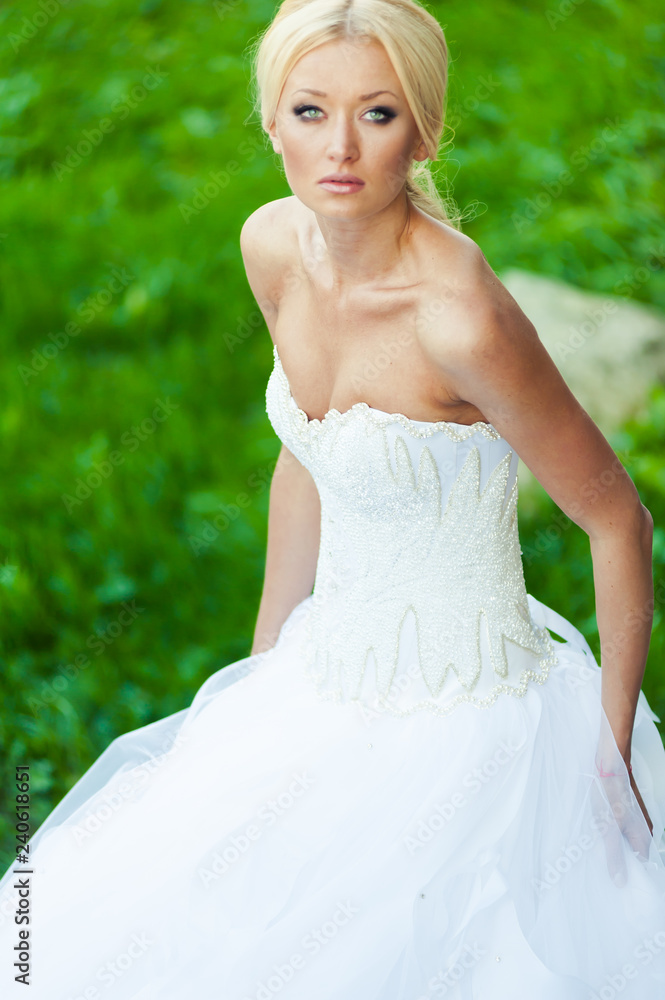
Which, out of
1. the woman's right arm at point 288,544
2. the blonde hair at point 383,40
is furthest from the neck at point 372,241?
the woman's right arm at point 288,544

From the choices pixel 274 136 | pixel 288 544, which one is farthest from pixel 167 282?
pixel 274 136

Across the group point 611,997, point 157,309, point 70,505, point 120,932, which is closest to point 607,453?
point 611,997

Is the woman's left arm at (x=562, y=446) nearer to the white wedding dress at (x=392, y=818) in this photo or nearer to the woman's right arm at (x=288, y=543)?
the white wedding dress at (x=392, y=818)

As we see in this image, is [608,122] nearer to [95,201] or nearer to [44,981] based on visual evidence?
[95,201]

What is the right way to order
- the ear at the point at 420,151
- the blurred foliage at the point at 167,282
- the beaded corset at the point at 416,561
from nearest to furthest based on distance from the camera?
1. the ear at the point at 420,151
2. the beaded corset at the point at 416,561
3. the blurred foliage at the point at 167,282

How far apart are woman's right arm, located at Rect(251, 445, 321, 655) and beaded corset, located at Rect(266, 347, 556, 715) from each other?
14.5 inches

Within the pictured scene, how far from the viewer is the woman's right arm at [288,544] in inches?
95.7

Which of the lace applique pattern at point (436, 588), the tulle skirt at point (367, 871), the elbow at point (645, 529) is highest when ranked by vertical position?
the elbow at point (645, 529)

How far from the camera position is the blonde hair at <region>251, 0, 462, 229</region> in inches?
62.7

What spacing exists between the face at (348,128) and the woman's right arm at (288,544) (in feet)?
2.73

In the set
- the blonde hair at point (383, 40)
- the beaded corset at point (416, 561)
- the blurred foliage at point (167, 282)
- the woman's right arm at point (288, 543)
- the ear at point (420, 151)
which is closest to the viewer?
the blonde hair at point (383, 40)

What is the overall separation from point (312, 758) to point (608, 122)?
169 inches

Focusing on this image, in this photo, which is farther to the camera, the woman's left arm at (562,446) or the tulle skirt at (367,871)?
the tulle skirt at (367,871)

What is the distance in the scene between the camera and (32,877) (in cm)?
204
